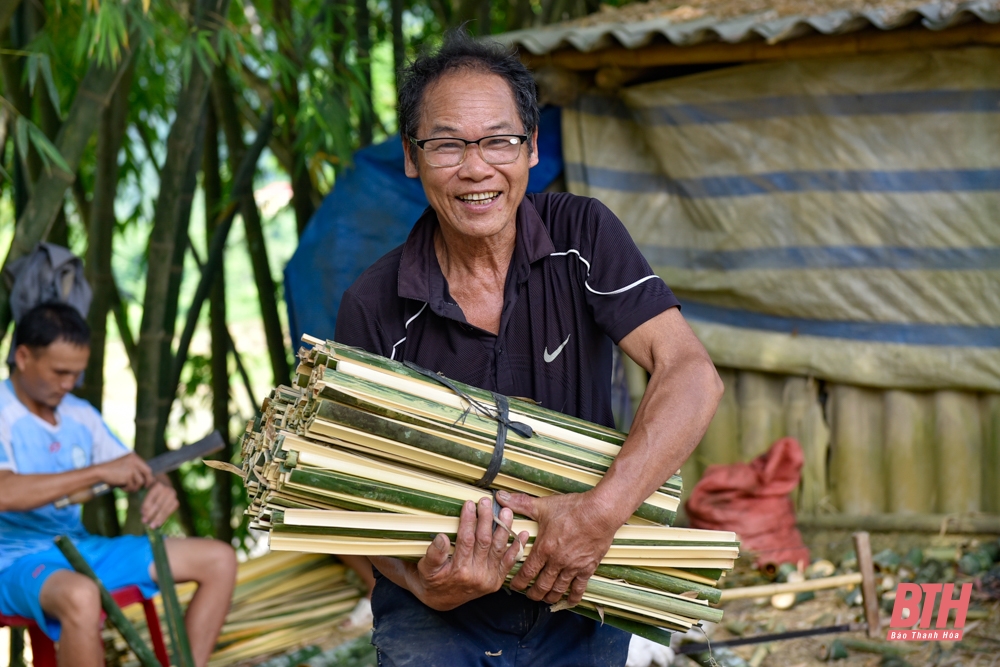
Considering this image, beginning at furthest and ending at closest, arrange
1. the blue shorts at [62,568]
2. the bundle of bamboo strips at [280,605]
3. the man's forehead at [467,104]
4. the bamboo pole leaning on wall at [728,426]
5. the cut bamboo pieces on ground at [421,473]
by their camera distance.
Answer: the bamboo pole leaning on wall at [728,426] < the bundle of bamboo strips at [280,605] < the blue shorts at [62,568] < the man's forehead at [467,104] < the cut bamboo pieces on ground at [421,473]

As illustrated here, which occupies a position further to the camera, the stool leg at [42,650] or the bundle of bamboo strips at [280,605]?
the bundle of bamboo strips at [280,605]

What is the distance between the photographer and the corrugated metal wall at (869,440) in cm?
391

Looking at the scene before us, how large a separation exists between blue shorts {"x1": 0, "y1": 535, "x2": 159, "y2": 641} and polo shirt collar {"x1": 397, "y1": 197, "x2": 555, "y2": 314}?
5.61 feet

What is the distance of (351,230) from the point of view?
409 centimetres

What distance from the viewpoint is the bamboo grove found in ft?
10.4

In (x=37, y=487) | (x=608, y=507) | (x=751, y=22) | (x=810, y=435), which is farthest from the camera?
(x=810, y=435)

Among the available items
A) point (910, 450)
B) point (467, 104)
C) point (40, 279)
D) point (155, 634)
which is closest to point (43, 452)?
point (40, 279)

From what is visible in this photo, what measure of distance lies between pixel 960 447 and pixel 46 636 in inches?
132

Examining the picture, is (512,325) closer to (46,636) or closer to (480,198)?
(480,198)

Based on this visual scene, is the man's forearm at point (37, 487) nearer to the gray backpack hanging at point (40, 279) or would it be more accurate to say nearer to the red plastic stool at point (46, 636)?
the red plastic stool at point (46, 636)

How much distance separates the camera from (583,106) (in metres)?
4.22

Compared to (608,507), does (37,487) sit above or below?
below

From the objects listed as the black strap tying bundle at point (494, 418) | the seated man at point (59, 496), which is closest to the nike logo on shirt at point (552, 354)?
the black strap tying bundle at point (494, 418)

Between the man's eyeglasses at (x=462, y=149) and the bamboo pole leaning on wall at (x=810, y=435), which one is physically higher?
the man's eyeglasses at (x=462, y=149)
